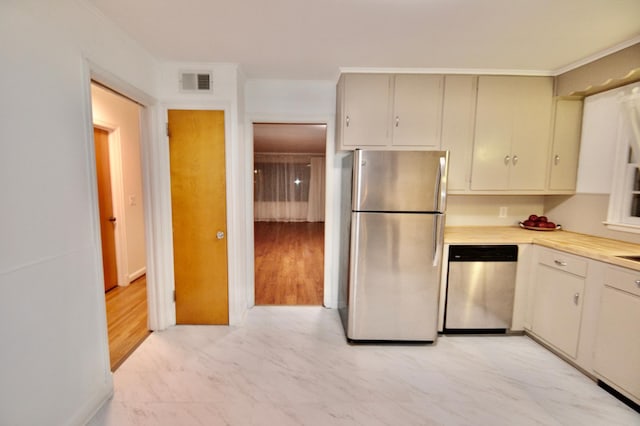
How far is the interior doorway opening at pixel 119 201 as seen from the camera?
3113 millimetres

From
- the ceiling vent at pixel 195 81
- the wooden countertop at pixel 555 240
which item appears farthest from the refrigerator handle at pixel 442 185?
the ceiling vent at pixel 195 81

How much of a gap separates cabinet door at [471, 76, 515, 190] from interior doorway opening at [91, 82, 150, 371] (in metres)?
3.47

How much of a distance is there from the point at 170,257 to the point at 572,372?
3.40 m

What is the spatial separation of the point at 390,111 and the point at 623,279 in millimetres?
1978

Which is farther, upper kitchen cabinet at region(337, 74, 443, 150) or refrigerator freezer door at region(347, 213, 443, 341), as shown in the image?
upper kitchen cabinet at region(337, 74, 443, 150)

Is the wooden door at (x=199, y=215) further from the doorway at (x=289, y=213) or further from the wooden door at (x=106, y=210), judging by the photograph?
the wooden door at (x=106, y=210)

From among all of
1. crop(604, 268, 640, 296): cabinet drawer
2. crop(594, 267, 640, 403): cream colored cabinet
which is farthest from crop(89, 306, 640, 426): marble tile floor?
crop(604, 268, 640, 296): cabinet drawer

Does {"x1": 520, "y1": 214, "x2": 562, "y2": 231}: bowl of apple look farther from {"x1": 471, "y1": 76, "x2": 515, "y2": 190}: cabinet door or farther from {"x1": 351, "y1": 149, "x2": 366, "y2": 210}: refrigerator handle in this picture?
{"x1": 351, "y1": 149, "x2": 366, "y2": 210}: refrigerator handle

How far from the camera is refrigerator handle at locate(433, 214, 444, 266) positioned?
2.20 meters

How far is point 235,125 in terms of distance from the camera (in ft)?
8.09

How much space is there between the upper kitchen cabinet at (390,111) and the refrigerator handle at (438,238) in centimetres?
72

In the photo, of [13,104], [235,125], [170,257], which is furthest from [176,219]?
[13,104]

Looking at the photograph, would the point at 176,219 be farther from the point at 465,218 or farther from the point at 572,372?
the point at 572,372

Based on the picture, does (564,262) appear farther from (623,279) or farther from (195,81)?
(195,81)
